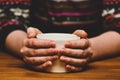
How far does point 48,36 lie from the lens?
1.00 m

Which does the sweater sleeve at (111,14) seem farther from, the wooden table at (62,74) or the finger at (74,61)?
the finger at (74,61)

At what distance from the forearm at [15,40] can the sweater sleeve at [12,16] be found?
26 millimetres

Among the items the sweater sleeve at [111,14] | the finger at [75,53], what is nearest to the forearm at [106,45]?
the sweater sleeve at [111,14]

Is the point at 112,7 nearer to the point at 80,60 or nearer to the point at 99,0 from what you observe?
the point at 99,0

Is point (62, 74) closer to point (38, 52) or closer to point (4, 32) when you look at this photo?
point (38, 52)

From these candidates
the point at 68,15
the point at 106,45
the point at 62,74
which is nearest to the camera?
the point at 62,74

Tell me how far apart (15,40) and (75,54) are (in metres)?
0.36

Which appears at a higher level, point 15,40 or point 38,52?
point 15,40

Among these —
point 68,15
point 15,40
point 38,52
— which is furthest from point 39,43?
point 68,15

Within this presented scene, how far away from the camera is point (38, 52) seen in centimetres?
97

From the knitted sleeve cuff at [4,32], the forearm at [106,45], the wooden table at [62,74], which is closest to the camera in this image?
the wooden table at [62,74]

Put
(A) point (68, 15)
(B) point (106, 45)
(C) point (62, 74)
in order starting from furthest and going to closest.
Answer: (A) point (68, 15), (B) point (106, 45), (C) point (62, 74)

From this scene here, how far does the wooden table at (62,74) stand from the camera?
90 centimetres

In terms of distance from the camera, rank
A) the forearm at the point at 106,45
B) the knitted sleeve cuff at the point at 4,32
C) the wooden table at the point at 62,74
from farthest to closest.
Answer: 1. the knitted sleeve cuff at the point at 4,32
2. the forearm at the point at 106,45
3. the wooden table at the point at 62,74
